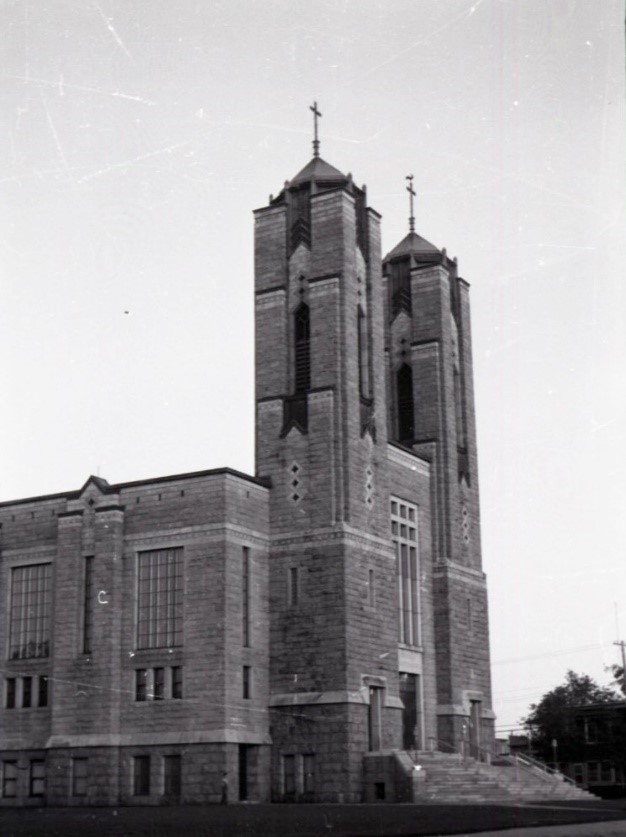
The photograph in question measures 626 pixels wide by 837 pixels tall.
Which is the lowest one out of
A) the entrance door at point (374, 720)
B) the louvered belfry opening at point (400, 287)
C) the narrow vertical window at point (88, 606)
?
the entrance door at point (374, 720)

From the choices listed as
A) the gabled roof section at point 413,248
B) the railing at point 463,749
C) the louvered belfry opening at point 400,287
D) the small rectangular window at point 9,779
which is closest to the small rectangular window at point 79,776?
the small rectangular window at point 9,779

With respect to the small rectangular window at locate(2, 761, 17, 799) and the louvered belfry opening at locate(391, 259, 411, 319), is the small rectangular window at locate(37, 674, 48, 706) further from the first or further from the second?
the louvered belfry opening at locate(391, 259, 411, 319)

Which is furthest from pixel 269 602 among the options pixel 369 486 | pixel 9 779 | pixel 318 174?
pixel 318 174

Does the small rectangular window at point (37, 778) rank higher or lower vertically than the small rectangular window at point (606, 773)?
higher

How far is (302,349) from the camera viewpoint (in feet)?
184

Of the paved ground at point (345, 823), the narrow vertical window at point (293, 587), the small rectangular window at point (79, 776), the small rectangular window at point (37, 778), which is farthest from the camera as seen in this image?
the narrow vertical window at point (293, 587)

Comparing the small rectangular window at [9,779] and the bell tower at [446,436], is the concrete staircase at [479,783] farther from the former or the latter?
the small rectangular window at [9,779]

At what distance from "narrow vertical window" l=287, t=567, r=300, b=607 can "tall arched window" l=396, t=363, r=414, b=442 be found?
13.9 m

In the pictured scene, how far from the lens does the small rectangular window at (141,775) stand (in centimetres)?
4997

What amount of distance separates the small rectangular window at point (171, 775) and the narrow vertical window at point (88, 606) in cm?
570

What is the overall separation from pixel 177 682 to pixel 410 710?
39.9ft

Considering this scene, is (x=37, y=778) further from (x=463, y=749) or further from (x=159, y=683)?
(x=463, y=749)

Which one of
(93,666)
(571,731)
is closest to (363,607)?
(93,666)

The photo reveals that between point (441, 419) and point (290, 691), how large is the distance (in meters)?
17.7
